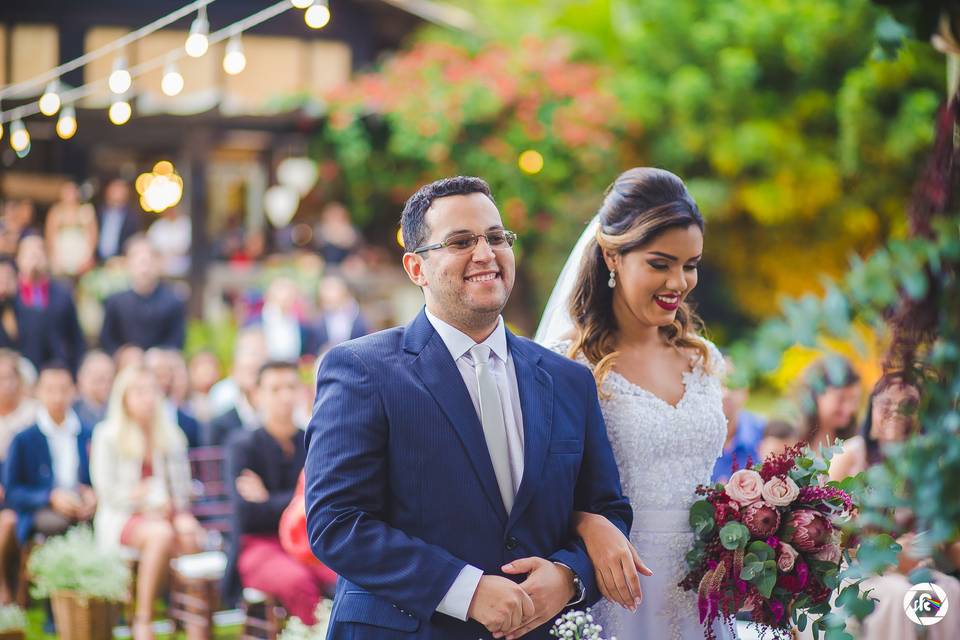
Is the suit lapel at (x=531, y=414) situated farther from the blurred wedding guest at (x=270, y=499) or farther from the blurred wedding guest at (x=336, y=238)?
the blurred wedding guest at (x=336, y=238)

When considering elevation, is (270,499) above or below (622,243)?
below

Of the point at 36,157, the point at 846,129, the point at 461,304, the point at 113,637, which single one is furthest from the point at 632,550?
the point at 36,157

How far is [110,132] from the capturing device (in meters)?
15.6

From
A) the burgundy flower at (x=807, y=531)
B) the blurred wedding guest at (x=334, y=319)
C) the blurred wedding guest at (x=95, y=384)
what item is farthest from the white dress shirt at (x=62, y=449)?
the burgundy flower at (x=807, y=531)

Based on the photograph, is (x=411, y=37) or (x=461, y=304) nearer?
(x=461, y=304)

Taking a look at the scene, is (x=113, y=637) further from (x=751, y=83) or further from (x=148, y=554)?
(x=751, y=83)

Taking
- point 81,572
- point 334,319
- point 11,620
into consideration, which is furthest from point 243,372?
point 334,319

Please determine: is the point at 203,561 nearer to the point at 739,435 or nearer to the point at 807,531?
the point at 739,435

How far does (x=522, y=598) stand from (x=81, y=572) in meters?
4.20

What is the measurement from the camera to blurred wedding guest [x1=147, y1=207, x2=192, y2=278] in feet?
51.8

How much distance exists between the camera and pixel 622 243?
324cm

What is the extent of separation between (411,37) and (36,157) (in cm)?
621

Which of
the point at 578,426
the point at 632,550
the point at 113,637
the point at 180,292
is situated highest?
the point at 180,292

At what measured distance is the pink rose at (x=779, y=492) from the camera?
2992 mm
